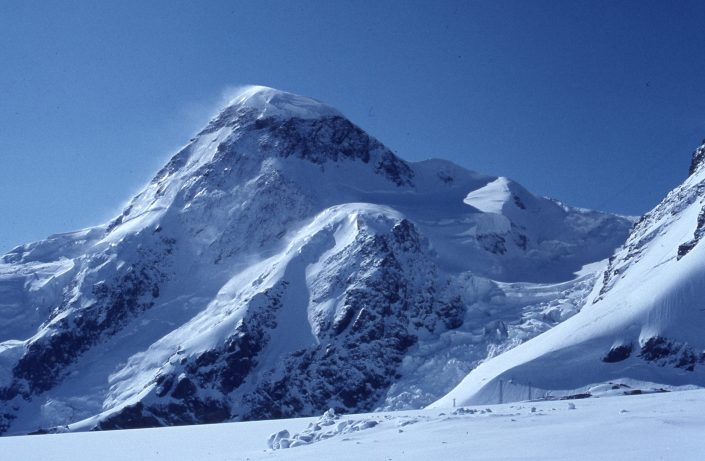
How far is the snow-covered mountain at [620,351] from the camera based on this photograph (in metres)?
73.1

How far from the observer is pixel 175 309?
155 metres

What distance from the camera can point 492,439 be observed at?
26.3 metres

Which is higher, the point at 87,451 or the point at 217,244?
the point at 217,244

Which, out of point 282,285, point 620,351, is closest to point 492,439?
point 620,351

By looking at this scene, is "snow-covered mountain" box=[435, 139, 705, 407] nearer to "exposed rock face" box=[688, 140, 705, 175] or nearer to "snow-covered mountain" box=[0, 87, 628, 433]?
"snow-covered mountain" box=[0, 87, 628, 433]

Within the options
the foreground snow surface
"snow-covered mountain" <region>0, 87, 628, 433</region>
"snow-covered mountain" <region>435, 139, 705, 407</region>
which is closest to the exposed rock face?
"snow-covered mountain" <region>0, 87, 628, 433</region>

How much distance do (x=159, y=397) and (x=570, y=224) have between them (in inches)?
3900

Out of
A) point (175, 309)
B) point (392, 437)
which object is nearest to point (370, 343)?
point (175, 309)

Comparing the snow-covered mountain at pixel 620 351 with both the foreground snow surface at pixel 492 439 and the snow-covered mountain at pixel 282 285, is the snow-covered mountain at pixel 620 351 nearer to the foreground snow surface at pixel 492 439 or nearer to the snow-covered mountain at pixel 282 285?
the snow-covered mountain at pixel 282 285

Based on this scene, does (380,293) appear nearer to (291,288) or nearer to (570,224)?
(291,288)

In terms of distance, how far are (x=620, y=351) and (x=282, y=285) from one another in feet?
244

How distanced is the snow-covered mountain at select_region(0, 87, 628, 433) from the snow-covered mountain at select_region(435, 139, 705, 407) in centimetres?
3466

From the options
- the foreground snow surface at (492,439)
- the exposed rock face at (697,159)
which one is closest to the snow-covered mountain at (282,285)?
the exposed rock face at (697,159)

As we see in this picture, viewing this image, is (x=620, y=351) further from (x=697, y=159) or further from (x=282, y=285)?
(x=697, y=159)
